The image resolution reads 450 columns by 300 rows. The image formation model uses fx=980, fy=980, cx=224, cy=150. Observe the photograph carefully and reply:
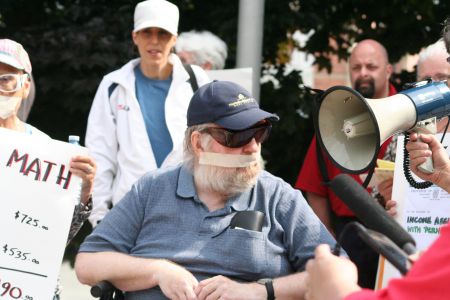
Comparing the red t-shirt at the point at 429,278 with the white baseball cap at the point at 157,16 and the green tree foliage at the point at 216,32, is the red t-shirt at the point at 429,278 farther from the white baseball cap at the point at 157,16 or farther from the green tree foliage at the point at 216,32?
the green tree foliage at the point at 216,32

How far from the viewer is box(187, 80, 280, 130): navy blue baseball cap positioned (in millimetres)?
4074

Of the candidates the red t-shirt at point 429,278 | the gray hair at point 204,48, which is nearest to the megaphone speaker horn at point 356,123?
the red t-shirt at point 429,278

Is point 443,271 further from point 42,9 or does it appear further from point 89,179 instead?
point 42,9

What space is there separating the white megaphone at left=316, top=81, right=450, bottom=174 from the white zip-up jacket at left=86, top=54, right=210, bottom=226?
5.60ft

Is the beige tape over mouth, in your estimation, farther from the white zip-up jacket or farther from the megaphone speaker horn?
the white zip-up jacket

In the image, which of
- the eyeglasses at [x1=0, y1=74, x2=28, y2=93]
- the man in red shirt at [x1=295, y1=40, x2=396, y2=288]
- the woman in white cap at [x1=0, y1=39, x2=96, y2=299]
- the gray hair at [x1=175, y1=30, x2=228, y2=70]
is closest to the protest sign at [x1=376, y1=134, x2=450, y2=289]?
the man in red shirt at [x1=295, y1=40, x2=396, y2=288]

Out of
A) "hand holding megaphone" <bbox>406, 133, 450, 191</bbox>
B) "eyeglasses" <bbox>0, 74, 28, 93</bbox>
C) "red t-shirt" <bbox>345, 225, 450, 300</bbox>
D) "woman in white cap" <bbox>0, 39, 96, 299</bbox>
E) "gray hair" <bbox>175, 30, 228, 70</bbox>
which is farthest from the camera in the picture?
"gray hair" <bbox>175, 30, 228, 70</bbox>

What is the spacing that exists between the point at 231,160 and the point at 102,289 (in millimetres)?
746

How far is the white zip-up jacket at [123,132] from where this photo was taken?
5.31m

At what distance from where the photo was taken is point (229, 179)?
4.05 meters

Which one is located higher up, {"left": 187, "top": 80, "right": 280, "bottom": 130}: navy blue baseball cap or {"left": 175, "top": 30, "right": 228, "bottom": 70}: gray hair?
{"left": 175, "top": 30, "right": 228, "bottom": 70}: gray hair

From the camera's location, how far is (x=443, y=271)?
2.12 meters

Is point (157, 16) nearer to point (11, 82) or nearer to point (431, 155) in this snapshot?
point (11, 82)

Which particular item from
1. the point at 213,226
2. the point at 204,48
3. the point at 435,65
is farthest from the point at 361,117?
the point at 204,48
